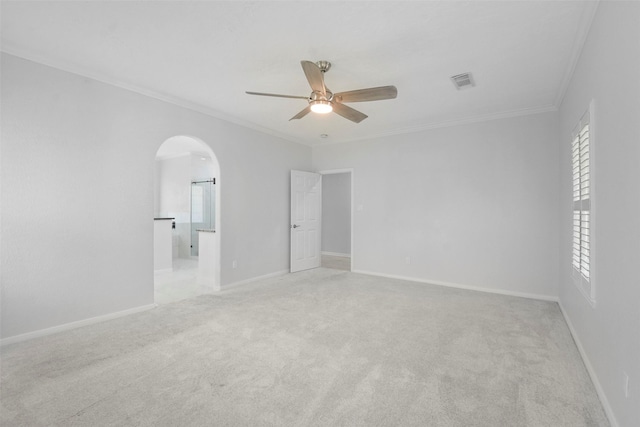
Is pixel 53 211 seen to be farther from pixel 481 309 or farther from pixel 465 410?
pixel 481 309

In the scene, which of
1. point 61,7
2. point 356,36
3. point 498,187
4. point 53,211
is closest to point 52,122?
point 53,211

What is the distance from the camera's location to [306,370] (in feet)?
7.63

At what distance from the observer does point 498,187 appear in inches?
180

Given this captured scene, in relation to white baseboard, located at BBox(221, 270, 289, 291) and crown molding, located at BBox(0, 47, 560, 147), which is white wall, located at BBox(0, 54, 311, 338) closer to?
crown molding, located at BBox(0, 47, 560, 147)

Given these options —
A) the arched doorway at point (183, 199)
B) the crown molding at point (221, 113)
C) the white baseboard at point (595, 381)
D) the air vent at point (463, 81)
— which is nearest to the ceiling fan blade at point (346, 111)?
the air vent at point (463, 81)

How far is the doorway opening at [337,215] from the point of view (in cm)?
820

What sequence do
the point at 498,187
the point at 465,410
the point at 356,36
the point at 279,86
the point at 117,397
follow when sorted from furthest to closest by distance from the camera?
the point at 498,187 → the point at 279,86 → the point at 356,36 → the point at 117,397 → the point at 465,410

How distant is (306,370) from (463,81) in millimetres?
3443

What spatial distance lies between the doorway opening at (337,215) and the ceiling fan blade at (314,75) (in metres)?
5.24

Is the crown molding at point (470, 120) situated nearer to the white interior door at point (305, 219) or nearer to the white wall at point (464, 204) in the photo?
the white wall at point (464, 204)

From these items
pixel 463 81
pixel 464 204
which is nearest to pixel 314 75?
pixel 463 81

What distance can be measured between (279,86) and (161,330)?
3.01 metres

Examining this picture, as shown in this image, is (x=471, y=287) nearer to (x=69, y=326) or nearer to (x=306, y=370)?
(x=306, y=370)

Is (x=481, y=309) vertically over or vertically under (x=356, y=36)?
under
